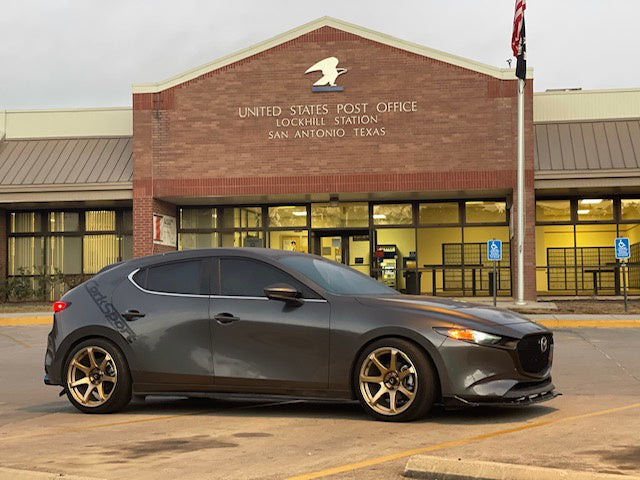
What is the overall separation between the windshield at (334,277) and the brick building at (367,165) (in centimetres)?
2015

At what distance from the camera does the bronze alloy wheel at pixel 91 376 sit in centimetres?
901

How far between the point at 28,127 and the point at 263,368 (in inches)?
1083

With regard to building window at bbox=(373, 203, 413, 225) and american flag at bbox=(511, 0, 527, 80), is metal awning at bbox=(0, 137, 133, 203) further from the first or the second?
american flag at bbox=(511, 0, 527, 80)

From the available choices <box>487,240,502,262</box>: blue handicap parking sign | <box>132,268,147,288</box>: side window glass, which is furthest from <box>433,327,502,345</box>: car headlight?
<box>487,240,502,262</box>: blue handicap parking sign

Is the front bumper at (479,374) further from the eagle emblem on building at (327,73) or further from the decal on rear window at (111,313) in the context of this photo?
the eagle emblem on building at (327,73)

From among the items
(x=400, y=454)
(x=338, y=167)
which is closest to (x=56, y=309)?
(x=400, y=454)

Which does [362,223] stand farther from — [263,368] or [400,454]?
[400,454]

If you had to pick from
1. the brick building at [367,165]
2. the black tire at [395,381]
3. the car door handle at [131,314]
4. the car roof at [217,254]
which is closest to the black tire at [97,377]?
the car door handle at [131,314]

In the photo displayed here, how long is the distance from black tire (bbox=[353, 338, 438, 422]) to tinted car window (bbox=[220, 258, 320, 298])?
974 millimetres

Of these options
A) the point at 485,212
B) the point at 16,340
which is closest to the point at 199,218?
the point at 485,212

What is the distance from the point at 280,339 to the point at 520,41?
2005 centimetres

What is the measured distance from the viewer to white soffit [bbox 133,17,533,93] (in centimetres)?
2956

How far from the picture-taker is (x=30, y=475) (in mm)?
5824

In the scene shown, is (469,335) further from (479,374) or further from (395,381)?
(395,381)
